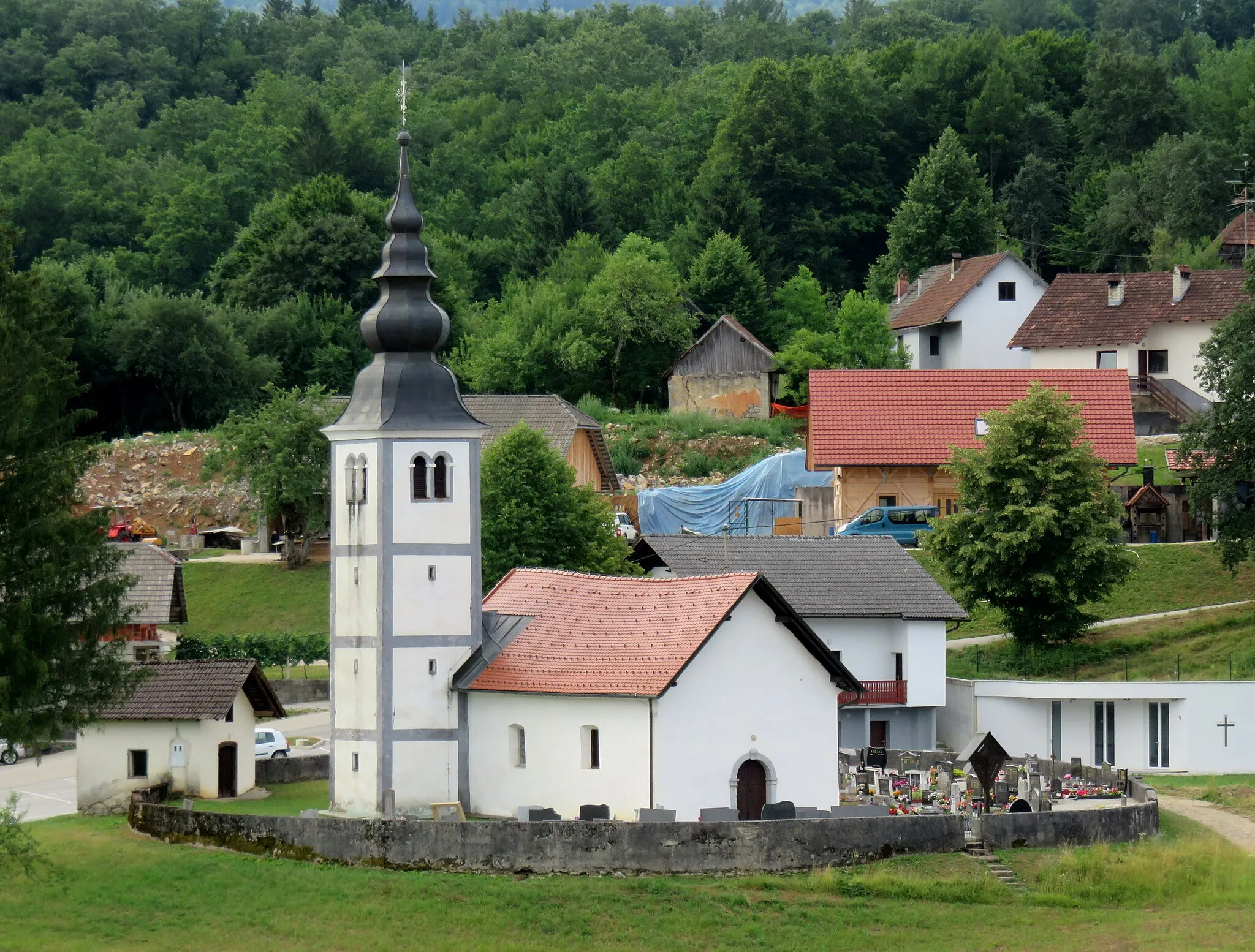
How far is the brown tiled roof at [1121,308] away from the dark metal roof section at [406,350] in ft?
141

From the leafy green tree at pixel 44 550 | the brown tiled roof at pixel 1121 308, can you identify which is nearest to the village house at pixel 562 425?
the brown tiled roof at pixel 1121 308

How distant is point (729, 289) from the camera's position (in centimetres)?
10094

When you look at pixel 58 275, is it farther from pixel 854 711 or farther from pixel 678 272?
pixel 854 711

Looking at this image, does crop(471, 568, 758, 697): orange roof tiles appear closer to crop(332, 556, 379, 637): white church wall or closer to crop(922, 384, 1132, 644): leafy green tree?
crop(332, 556, 379, 637): white church wall

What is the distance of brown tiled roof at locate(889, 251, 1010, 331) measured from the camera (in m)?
91.8

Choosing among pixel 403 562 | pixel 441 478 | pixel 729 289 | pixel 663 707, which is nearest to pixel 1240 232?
pixel 729 289

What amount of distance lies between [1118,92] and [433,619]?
281ft

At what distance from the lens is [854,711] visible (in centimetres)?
5494

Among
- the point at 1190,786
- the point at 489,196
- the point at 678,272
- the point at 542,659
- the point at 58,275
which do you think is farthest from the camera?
the point at 489,196

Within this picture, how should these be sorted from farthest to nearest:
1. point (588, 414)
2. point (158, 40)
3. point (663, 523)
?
point (158, 40) → point (588, 414) → point (663, 523)

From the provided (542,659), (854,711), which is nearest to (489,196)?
(854,711)

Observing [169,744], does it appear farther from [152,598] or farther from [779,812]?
[152,598]

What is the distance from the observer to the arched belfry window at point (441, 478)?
149 ft

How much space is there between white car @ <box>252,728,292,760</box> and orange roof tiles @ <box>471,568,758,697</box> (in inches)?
356
